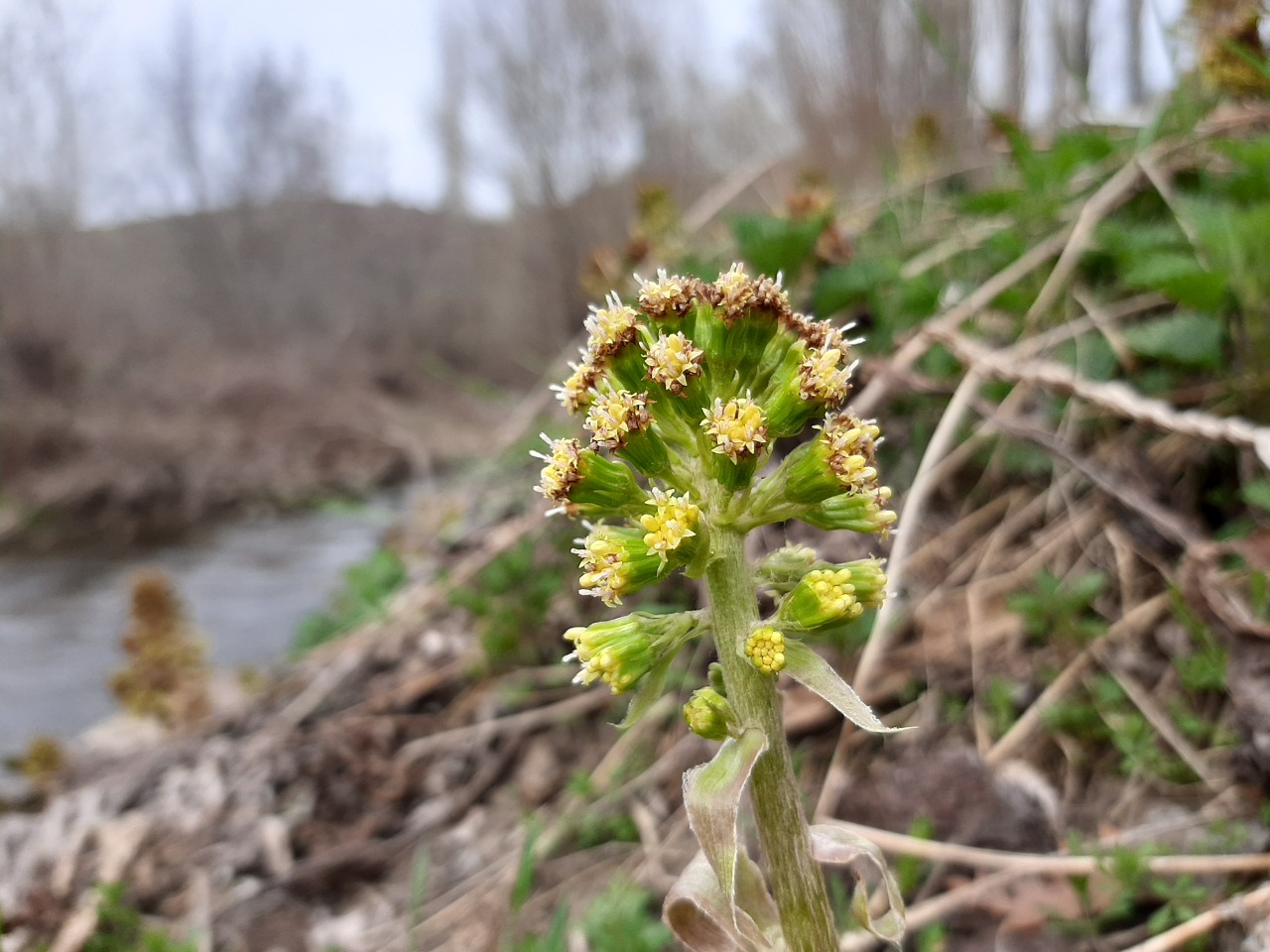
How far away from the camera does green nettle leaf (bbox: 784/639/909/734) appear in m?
0.98

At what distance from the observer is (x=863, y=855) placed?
44.6 inches

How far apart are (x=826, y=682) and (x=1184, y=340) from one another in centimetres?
205

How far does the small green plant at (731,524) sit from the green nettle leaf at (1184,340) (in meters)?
1.71

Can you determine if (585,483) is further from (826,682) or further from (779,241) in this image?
(779,241)

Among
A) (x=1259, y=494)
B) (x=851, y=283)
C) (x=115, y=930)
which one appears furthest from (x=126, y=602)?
(x=1259, y=494)

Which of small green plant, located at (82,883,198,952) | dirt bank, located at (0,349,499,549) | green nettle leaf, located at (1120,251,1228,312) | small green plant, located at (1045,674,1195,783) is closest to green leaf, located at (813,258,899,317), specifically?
green nettle leaf, located at (1120,251,1228,312)

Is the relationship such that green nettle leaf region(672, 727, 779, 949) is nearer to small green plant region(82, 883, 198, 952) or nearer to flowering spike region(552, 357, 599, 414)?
flowering spike region(552, 357, 599, 414)

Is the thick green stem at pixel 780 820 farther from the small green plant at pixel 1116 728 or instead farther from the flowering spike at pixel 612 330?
the small green plant at pixel 1116 728

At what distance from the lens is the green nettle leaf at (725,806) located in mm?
958

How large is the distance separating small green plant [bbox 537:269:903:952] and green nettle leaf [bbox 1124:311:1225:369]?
1.71 metres

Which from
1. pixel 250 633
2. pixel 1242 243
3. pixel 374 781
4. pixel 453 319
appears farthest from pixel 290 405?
pixel 1242 243

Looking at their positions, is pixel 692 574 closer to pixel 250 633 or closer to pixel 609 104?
pixel 250 633

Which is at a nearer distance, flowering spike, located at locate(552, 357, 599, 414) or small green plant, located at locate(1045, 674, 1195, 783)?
flowering spike, located at locate(552, 357, 599, 414)

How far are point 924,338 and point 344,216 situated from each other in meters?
35.6
